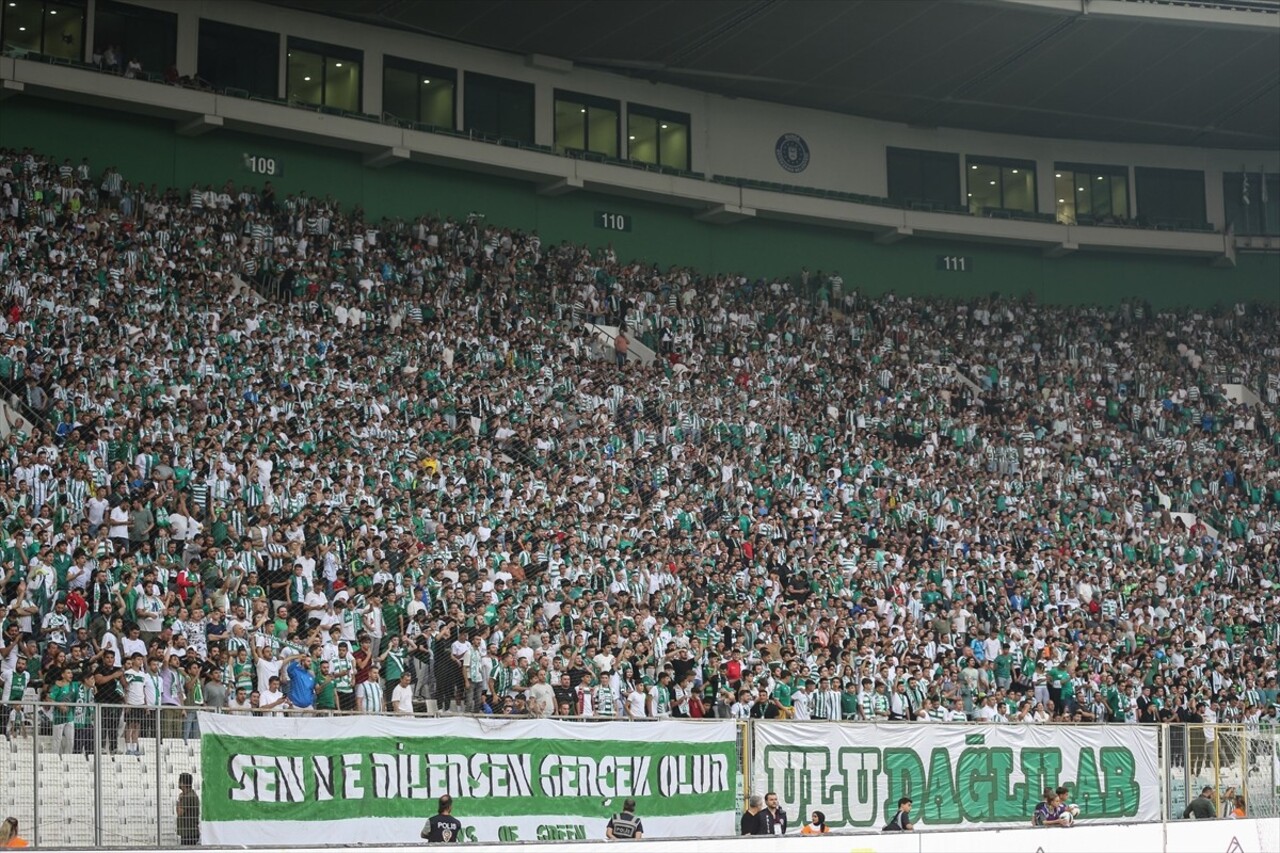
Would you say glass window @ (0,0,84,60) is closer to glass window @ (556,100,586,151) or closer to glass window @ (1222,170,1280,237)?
glass window @ (556,100,586,151)

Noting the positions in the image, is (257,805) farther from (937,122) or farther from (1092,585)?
(937,122)

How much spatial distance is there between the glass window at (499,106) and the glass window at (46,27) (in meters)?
9.57

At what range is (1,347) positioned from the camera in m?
26.0

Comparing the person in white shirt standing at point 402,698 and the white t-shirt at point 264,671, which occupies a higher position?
the white t-shirt at point 264,671

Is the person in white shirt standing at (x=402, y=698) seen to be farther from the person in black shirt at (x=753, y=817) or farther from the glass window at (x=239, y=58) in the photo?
the glass window at (x=239, y=58)

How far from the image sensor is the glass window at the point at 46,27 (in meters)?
35.5

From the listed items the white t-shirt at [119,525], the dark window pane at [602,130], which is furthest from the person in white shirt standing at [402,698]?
the dark window pane at [602,130]

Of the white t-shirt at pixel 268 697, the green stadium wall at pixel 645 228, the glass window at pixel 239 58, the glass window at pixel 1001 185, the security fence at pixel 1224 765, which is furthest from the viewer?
the glass window at pixel 1001 185

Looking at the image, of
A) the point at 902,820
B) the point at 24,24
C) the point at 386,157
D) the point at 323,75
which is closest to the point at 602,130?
the point at 386,157

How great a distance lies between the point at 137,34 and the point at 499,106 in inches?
364

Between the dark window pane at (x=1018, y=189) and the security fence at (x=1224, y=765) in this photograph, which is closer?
the security fence at (x=1224, y=765)

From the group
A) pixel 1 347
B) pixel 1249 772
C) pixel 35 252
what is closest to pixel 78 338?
pixel 1 347

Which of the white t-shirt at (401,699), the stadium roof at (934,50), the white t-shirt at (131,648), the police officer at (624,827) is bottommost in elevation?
the police officer at (624,827)

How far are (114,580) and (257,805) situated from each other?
23.4 feet
